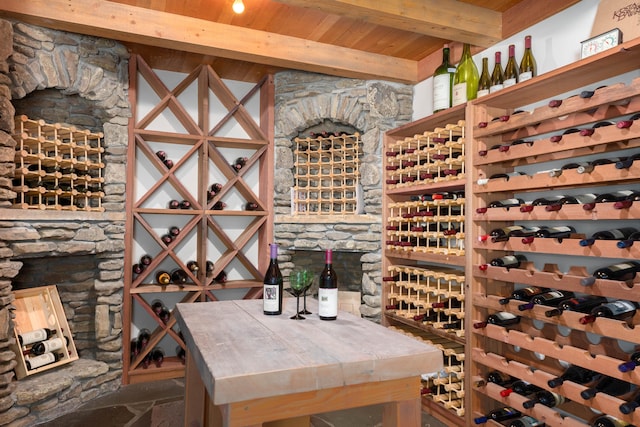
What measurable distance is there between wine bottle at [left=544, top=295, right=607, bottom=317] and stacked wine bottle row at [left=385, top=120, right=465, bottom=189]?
98 cm

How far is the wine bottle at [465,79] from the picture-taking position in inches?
115

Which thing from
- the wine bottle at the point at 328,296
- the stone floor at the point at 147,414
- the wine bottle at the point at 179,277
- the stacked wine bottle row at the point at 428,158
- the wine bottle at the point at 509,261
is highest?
the stacked wine bottle row at the point at 428,158

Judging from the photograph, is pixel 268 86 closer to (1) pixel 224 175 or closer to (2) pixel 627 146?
(1) pixel 224 175

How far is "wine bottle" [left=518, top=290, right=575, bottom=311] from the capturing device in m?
2.13

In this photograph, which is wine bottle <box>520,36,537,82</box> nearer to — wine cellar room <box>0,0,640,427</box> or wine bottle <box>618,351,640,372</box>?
wine cellar room <box>0,0,640,427</box>

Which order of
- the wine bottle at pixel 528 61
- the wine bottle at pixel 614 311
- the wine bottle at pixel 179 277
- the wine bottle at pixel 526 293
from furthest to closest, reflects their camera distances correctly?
the wine bottle at pixel 179 277, the wine bottle at pixel 528 61, the wine bottle at pixel 526 293, the wine bottle at pixel 614 311

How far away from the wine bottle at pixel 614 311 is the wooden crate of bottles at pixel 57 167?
3.23 metres

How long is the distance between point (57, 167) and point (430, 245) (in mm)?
2698

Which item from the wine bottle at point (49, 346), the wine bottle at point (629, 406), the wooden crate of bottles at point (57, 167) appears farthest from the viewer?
the wine bottle at point (49, 346)

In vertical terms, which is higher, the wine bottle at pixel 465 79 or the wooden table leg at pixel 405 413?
the wine bottle at pixel 465 79

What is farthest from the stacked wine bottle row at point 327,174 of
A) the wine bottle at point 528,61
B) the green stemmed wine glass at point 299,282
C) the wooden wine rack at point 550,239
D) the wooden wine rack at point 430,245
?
the green stemmed wine glass at point 299,282

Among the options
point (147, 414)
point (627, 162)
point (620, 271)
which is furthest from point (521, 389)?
point (147, 414)

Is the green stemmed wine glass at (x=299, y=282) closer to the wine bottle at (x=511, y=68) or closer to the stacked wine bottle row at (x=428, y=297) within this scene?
the stacked wine bottle row at (x=428, y=297)

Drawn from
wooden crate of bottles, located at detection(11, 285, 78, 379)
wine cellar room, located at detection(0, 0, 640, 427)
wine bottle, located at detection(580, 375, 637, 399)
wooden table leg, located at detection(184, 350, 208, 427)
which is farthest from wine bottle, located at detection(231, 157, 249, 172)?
wine bottle, located at detection(580, 375, 637, 399)
